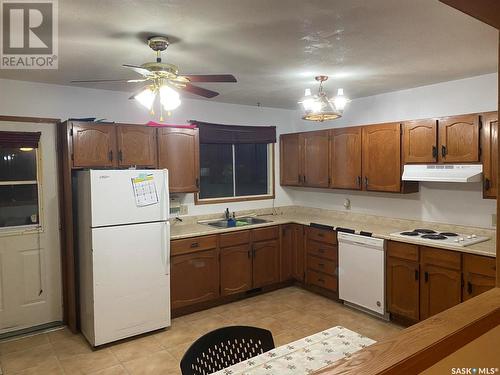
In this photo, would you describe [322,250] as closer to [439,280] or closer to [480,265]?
[439,280]

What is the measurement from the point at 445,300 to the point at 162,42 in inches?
123

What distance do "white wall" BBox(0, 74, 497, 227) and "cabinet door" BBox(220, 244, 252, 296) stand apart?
28.8 inches

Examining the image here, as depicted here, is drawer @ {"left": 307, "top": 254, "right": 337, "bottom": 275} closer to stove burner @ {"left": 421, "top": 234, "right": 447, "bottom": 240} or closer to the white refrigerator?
stove burner @ {"left": 421, "top": 234, "right": 447, "bottom": 240}

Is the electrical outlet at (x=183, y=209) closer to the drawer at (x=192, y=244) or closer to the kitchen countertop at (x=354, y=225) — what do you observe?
the kitchen countertop at (x=354, y=225)

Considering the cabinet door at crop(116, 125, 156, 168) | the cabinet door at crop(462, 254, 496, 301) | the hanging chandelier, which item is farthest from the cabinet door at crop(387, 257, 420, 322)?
the cabinet door at crop(116, 125, 156, 168)

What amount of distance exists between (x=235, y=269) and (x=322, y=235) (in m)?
1.10

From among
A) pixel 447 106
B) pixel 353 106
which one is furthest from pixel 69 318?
pixel 447 106

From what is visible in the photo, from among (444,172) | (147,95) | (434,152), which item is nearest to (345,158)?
(434,152)

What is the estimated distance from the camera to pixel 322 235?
14.4 ft

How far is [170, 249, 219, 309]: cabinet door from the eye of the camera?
12.6 ft

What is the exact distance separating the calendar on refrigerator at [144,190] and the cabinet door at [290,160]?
225 cm

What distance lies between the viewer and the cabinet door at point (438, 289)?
3182mm

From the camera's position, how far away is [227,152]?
502cm

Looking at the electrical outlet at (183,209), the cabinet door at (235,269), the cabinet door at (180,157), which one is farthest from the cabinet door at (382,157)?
the electrical outlet at (183,209)
